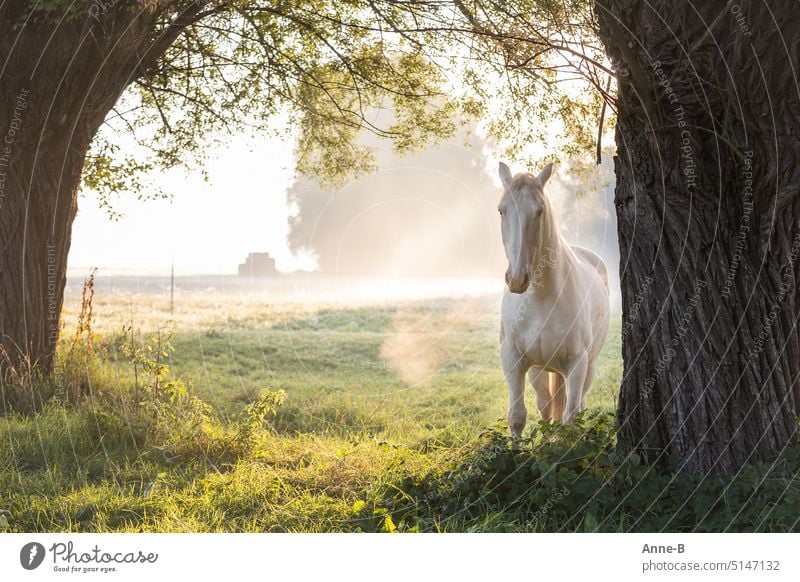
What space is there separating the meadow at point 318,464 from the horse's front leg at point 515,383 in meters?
0.32

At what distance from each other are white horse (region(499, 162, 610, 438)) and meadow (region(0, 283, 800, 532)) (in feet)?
1.43

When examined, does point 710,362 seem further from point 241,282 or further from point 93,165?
point 241,282

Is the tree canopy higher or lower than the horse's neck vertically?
higher

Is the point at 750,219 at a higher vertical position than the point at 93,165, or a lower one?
lower

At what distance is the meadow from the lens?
4.27 metres

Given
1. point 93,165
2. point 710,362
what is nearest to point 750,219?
point 710,362

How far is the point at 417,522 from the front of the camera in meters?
4.25

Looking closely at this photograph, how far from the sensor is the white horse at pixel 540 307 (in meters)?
5.14

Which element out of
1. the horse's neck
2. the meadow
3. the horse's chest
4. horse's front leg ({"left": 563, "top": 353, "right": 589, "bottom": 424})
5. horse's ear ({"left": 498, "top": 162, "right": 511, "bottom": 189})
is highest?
horse's ear ({"left": 498, "top": 162, "right": 511, "bottom": 189})

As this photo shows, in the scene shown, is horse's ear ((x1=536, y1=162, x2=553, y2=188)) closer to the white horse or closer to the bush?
the white horse

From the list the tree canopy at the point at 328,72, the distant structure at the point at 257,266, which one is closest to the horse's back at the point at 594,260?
the tree canopy at the point at 328,72

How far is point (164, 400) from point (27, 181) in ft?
8.34

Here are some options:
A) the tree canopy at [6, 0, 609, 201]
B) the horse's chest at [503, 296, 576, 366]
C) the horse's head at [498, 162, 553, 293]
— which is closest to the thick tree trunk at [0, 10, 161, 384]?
the tree canopy at [6, 0, 609, 201]
